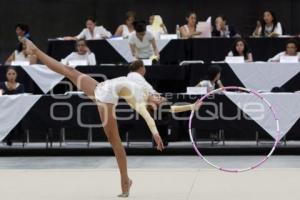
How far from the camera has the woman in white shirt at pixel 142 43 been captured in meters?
15.2

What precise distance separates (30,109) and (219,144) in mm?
3671

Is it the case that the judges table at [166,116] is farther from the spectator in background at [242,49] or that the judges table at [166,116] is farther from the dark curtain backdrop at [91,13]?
the dark curtain backdrop at [91,13]

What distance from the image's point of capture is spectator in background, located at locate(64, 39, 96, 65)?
606 inches

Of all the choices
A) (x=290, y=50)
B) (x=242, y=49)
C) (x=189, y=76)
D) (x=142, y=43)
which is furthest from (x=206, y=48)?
(x=290, y=50)

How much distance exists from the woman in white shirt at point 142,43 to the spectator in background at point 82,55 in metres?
0.86

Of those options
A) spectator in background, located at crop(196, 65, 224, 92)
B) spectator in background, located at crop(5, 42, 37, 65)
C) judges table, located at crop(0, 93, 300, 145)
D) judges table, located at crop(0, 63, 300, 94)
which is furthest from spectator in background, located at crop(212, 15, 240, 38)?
spectator in background, located at crop(5, 42, 37, 65)

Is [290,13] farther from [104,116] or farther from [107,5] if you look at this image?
[104,116]

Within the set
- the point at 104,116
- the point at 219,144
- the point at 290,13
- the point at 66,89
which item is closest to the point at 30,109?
the point at 66,89

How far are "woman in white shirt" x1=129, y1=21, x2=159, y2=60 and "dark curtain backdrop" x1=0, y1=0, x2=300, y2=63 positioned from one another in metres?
4.87

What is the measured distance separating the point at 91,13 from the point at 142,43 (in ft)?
17.6

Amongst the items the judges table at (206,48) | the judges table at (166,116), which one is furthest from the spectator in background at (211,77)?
the judges table at (206,48)

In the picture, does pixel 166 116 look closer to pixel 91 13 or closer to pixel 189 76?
pixel 189 76

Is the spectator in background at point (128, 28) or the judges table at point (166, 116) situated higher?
the spectator in background at point (128, 28)

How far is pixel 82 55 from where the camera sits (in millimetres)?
15461
